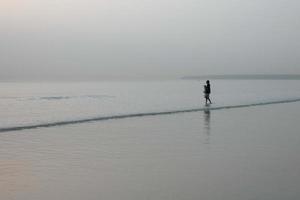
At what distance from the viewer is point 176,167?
9.61 metres

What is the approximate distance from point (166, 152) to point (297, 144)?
391 cm

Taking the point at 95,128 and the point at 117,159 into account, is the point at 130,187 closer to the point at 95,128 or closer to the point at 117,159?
the point at 117,159

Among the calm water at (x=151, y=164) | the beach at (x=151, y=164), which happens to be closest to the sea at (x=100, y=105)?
the beach at (x=151, y=164)

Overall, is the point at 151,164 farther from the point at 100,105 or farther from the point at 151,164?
the point at 100,105

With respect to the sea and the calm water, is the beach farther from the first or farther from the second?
the sea

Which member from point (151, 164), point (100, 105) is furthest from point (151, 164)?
point (100, 105)

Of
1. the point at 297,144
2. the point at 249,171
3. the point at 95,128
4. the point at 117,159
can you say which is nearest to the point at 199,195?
the point at 249,171

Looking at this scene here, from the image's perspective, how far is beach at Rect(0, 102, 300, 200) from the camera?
7.62 meters

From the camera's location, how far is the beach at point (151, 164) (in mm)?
7621

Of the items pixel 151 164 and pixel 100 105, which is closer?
pixel 151 164

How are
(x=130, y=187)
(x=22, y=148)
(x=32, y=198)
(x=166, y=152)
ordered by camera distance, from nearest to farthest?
1. (x=32, y=198)
2. (x=130, y=187)
3. (x=166, y=152)
4. (x=22, y=148)

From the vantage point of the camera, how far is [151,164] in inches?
391

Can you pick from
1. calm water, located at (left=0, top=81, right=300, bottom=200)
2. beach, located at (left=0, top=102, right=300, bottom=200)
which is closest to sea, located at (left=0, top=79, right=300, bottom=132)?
beach, located at (left=0, top=102, right=300, bottom=200)

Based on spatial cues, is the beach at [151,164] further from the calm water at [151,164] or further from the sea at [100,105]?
the sea at [100,105]
